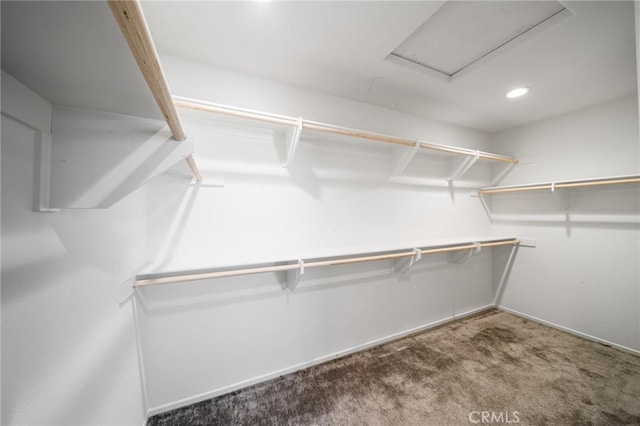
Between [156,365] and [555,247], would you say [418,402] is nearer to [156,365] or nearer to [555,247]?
[156,365]

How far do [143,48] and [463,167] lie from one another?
→ 266 centimetres

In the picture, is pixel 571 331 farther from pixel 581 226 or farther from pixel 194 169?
pixel 194 169

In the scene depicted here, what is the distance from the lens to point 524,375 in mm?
1650

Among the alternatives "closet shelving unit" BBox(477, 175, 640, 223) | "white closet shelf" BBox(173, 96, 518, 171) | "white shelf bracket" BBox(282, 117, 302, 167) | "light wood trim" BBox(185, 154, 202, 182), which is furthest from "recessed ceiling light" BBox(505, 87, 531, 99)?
"light wood trim" BBox(185, 154, 202, 182)

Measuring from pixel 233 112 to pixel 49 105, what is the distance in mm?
769

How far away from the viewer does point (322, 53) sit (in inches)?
54.1

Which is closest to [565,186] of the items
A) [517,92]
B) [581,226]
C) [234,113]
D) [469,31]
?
[581,226]

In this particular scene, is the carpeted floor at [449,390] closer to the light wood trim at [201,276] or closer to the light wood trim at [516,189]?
the light wood trim at [201,276]

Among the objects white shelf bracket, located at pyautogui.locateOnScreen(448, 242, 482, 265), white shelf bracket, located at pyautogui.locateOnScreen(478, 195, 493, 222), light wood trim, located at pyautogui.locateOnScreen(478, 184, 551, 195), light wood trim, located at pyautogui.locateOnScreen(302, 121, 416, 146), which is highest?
light wood trim, located at pyautogui.locateOnScreen(302, 121, 416, 146)

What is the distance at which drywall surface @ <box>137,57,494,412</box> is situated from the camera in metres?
1.37

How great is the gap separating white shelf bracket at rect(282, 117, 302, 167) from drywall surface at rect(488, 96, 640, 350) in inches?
110

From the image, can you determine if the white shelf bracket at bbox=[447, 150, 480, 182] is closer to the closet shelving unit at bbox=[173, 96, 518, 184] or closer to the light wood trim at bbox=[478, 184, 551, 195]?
the closet shelving unit at bbox=[173, 96, 518, 184]

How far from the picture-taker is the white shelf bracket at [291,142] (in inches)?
55.5

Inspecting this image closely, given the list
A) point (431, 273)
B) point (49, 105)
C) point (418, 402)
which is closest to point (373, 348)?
point (418, 402)
